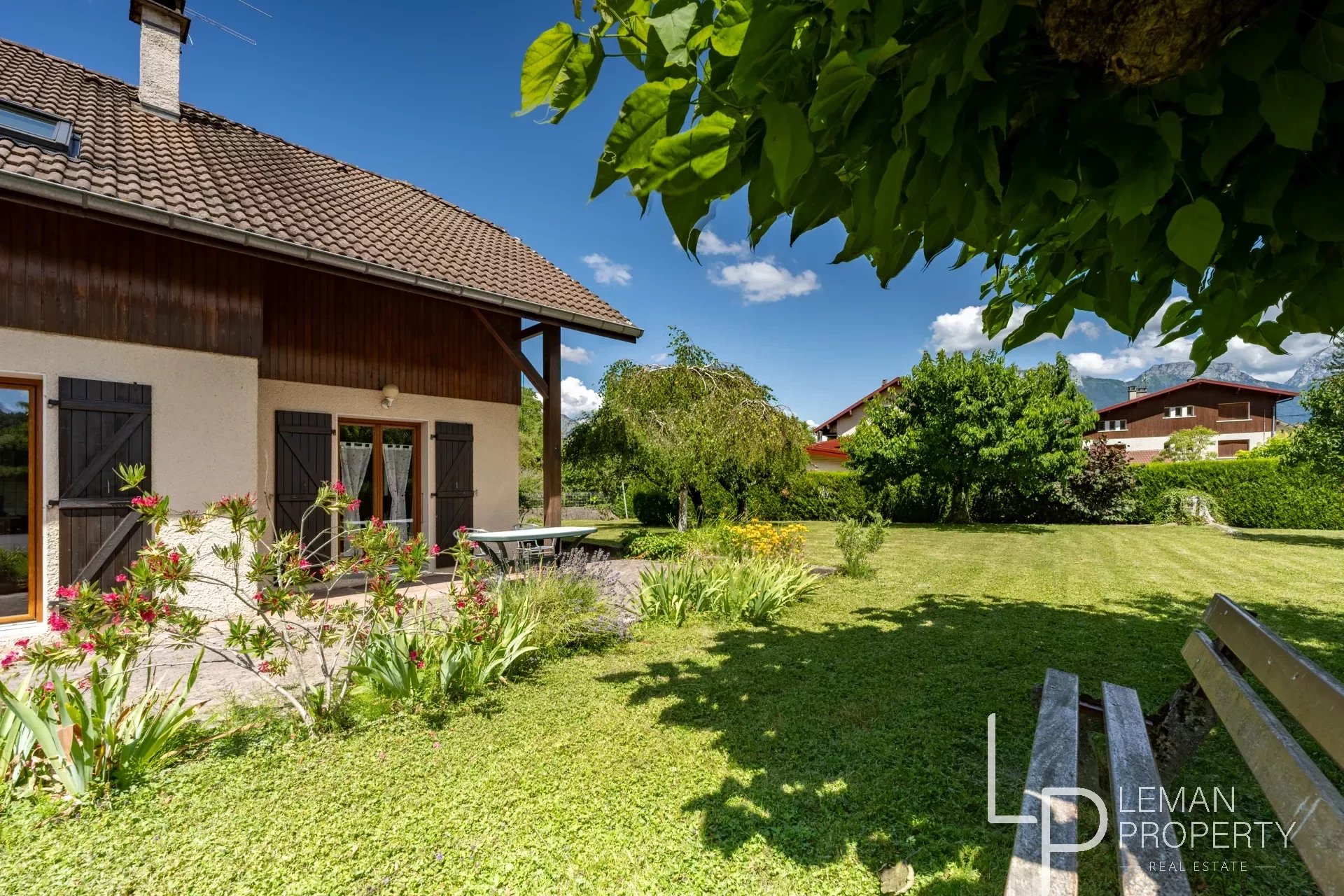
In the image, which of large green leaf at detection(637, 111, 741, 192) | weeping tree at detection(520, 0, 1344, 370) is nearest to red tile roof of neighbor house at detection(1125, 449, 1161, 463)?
weeping tree at detection(520, 0, 1344, 370)

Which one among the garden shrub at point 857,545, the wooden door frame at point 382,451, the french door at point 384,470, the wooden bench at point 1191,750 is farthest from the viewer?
the garden shrub at point 857,545

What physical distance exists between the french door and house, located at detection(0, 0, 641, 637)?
28mm

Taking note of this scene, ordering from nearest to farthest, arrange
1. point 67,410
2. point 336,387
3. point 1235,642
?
point 1235,642 < point 67,410 < point 336,387

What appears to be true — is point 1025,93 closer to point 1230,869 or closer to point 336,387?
point 1230,869

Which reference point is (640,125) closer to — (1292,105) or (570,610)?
(1292,105)

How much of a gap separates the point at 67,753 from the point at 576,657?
2.80 m

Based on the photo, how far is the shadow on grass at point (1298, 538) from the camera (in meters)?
12.1

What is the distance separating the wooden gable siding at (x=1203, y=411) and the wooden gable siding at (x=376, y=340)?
4159 centimetres

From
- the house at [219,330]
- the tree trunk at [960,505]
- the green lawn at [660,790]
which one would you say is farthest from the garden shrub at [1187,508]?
the house at [219,330]

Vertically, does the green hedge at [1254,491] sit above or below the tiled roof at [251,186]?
below

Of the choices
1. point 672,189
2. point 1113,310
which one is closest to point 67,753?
point 672,189

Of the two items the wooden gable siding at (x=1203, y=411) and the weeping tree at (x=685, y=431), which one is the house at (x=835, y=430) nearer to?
the wooden gable siding at (x=1203, y=411)

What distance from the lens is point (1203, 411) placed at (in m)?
35.4

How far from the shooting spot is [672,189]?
1.03 m
